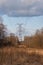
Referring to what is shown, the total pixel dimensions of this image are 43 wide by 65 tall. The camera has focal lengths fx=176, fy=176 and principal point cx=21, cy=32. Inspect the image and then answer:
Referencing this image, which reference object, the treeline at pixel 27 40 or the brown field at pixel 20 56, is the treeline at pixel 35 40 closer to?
the treeline at pixel 27 40

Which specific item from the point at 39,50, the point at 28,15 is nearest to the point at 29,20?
the point at 28,15

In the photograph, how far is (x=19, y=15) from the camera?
203 inches

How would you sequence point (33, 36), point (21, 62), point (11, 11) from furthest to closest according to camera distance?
1. point (11, 11)
2. point (33, 36)
3. point (21, 62)

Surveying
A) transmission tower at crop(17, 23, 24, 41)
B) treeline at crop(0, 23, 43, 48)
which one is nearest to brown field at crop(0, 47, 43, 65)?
treeline at crop(0, 23, 43, 48)

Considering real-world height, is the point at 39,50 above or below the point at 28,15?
below

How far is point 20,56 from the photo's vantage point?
473cm

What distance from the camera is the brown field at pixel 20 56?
456 centimetres

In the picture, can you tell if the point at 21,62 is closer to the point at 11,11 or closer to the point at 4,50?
the point at 4,50

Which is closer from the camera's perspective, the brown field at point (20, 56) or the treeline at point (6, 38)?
the brown field at point (20, 56)

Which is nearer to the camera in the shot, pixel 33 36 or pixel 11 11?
pixel 33 36

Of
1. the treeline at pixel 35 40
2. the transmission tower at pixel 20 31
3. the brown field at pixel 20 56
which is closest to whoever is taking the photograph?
the brown field at pixel 20 56

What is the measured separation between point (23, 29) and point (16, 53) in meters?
0.73

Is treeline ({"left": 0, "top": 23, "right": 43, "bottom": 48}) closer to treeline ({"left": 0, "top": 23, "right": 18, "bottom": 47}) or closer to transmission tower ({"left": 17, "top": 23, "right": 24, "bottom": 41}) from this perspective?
treeline ({"left": 0, "top": 23, "right": 18, "bottom": 47})

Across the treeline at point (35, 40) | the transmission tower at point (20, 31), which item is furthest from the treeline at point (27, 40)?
the transmission tower at point (20, 31)
